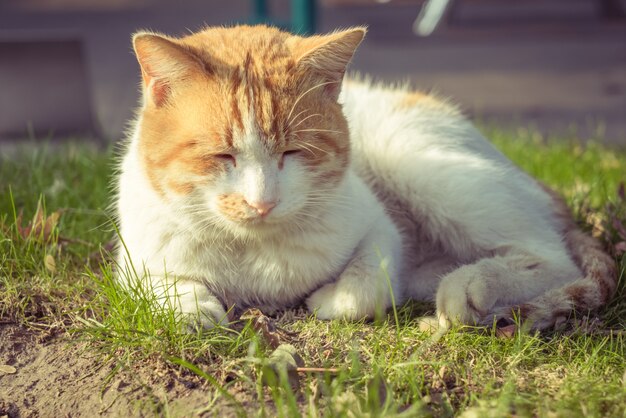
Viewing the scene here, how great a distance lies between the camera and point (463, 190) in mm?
2566

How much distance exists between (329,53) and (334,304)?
2.50 ft

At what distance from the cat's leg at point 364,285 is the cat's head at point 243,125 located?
27 cm

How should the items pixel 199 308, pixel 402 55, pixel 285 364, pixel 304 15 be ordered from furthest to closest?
pixel 402 55 → pixel 304 15 → pixel 199 308 → pixel 285 364

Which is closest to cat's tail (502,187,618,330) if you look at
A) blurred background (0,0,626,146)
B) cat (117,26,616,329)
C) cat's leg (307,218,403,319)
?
cat (117,26,616,329)

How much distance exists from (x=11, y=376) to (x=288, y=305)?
849mm

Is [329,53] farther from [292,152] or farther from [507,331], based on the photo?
[507,331]

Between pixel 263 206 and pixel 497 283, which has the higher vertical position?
pixel 263 206

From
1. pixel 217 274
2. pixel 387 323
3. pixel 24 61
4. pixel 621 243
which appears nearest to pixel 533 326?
pixel 387 323

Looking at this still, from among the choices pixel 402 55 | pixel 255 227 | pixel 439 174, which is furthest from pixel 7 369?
pixel 402 55

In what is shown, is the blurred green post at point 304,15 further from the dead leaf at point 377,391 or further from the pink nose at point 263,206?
the dead leaf at point 377,391

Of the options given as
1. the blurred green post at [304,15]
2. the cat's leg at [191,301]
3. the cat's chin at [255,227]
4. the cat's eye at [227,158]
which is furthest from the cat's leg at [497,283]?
the blurred green post at [304,15]

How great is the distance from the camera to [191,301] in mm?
2113

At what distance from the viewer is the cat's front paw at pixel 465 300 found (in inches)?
85.5

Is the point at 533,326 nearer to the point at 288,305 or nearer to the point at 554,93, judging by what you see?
→ the point at 288,305
